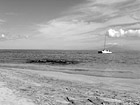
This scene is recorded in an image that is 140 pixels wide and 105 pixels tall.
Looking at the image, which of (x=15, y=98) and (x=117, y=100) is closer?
(x=15, y=98)

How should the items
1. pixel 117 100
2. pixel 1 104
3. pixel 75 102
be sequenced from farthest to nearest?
pixel 117 100
pixel 75 102
pixel 1 104

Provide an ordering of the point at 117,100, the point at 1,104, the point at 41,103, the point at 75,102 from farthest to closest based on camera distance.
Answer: the point at 117,100 → the point at 75,102 → the point at 41,103 → the point at 1,104

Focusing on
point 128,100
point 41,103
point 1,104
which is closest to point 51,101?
point 41,103

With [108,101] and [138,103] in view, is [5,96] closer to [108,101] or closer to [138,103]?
[108,101]

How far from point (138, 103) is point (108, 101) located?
2038 millimetres

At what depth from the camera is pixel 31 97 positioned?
1130cm

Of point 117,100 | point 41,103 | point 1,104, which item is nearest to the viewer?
point 1,104

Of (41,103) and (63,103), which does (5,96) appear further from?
(63,103)

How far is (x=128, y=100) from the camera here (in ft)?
39.1

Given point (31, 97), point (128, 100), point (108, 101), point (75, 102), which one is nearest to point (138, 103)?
point (128, 100)

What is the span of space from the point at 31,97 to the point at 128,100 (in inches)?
A: 272

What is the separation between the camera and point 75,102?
1091 cm

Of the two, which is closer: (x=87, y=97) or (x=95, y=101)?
(x=95, y=101)

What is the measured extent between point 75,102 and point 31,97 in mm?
3035
